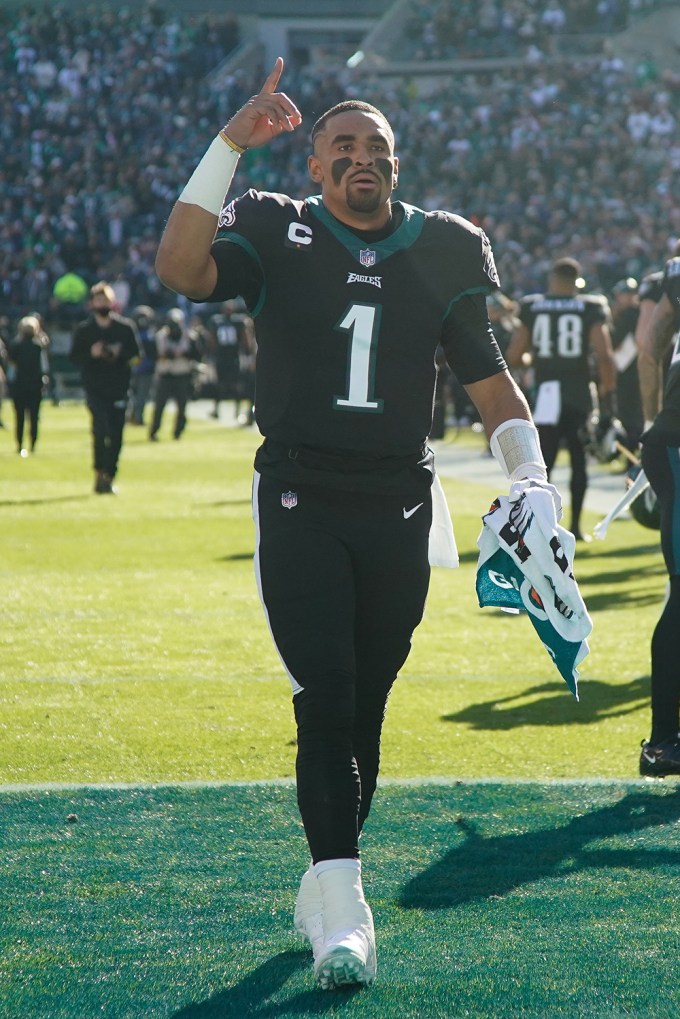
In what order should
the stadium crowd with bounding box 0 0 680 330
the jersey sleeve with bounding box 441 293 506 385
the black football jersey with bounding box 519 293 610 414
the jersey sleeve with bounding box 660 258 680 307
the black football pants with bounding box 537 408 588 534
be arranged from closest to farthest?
the jersey sleeve with bounding box 441 293 506 385, the jersey sleeve with bounding box 660 258 680 307, the black football jersey with bounding box 519 293 610 414, the black football pants with bounding box 537 408 588 534, the stadium crowd with bounding box 0 0 680 330

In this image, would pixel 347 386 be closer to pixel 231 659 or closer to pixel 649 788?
pixel 649 788

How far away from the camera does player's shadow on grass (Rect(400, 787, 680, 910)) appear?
416 centimetres

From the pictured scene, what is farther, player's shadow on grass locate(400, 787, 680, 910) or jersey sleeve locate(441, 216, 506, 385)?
player's shadow on grass locate(400, 787, 680, 910)

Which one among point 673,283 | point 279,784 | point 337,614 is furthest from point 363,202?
point 673,283

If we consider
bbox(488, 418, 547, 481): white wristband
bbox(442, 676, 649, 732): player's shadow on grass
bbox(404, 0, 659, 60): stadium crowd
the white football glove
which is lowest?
bbox(442, 676, 649, 732): player's shadow on grass

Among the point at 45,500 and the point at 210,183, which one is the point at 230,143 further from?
the point at 45,500

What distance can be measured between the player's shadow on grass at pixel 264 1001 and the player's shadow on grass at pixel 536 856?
2.01 feet

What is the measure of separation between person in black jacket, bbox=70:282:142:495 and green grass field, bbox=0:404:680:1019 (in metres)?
5.87

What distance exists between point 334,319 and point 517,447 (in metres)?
0.62

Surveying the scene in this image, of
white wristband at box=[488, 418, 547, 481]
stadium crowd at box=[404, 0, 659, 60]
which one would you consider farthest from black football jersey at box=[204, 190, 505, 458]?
stadium crowd at box=[404, 0, 659, 60]

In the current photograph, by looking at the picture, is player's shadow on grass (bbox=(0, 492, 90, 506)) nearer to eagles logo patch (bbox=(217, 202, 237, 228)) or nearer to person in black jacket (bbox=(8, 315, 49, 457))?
person in black jacket (bbox=(8, 315, 49, 457))

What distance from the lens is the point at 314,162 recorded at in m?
3.91

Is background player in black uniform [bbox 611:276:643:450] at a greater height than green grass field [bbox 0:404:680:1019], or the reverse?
background player in black uniform [bbox 611:276:643:450]

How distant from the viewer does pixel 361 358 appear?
3.69 m
